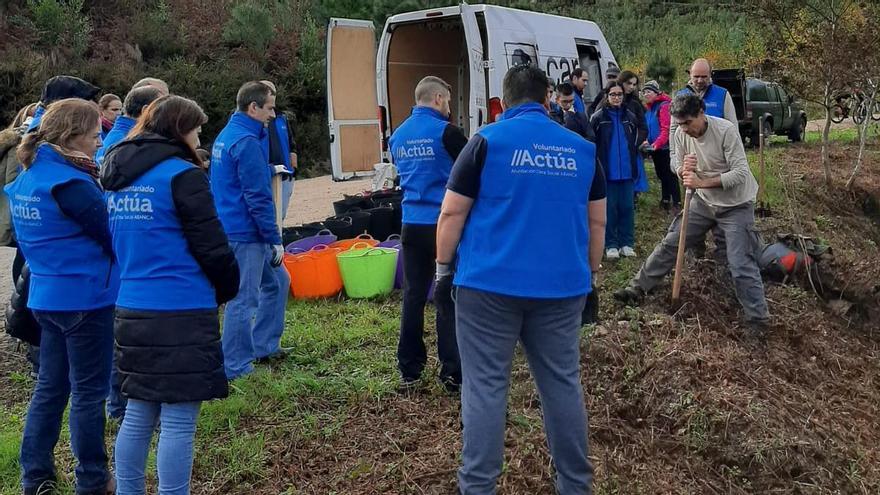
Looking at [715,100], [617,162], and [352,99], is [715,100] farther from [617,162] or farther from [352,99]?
[352,99]

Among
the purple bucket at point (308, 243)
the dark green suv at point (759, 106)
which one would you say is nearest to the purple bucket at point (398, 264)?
the purple bucket at point (308, 243)

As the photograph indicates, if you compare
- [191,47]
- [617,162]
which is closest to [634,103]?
[617,162]

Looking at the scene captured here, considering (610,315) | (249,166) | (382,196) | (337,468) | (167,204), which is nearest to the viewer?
(167,204)

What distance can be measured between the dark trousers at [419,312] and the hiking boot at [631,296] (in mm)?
2170

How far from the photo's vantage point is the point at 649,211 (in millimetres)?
10047

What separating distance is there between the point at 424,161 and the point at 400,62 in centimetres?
559

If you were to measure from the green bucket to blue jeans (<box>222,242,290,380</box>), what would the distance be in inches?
53.7

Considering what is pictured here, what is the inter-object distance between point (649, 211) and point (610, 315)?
427cm

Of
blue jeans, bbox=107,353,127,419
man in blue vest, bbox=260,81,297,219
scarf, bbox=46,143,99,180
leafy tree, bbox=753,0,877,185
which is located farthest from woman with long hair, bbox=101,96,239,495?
leafy tree, bbox=753,0,877,185

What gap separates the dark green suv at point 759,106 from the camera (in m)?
16.8

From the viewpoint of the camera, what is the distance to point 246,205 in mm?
4754

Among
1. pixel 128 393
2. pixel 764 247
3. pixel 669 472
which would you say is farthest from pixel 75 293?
pixel 764 247

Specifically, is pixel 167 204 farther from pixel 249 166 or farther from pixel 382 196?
pixel 382 196

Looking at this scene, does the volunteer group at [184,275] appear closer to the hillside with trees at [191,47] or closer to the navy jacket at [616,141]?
the navy jacket at [616,141]
